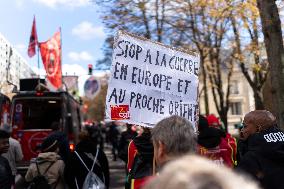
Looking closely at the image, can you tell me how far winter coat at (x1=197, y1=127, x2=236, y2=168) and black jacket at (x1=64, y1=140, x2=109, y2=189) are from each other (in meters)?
2.00

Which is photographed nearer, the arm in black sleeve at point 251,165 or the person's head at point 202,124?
the arm in black sleeve at point 251,165

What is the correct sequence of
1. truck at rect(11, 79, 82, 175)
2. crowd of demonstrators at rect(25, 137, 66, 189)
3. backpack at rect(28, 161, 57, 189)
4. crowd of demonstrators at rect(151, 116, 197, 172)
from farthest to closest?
truck at rect(11, 79, 82, 175) → crowd of demonstrators at rect(25, 137, 66, 189) → backpack at rect(28, 161, 57, 189) → crowd of demonstrators at rect(151, 116, 197, 172)

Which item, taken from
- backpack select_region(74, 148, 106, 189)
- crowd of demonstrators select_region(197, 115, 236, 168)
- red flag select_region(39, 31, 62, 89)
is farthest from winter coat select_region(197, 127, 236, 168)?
red flag select_region(39, 31, 62, 89)

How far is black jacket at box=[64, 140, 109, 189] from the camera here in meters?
6.11

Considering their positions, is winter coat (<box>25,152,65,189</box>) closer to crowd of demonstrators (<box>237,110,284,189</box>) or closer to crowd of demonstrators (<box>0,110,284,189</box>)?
crowd of demonstrators (<box>0,110,284,189</box>)

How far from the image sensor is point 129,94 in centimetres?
464

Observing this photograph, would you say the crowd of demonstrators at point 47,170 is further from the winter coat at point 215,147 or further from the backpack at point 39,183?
the winter coat at point 215,147

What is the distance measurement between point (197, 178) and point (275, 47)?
6732 mm

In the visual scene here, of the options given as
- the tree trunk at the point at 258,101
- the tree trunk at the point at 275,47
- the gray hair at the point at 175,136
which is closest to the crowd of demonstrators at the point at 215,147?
the gray hair at the point at 175,136

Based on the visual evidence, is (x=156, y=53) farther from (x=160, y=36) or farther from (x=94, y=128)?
(x=94, y=128)

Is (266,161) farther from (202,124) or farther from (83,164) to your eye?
(83,164)

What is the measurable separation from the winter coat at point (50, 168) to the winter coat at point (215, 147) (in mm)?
2048

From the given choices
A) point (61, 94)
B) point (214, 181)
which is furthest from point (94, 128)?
point (214, 181)

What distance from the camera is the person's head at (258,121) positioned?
12.2 feet
